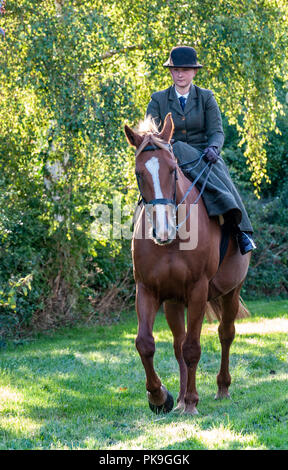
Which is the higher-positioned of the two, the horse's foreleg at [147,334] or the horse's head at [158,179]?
the horse's head at [158,179]

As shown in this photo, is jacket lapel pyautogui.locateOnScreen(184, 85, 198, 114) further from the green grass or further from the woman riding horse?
the green grass

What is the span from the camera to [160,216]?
545 centimetres

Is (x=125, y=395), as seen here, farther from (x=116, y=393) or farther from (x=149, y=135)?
(x=149, y=135)

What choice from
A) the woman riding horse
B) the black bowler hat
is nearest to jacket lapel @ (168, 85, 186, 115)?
the woman riding horse

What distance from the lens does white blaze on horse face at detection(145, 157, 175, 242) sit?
539 centimetres

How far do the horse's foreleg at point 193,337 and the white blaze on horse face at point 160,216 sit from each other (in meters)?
0.96

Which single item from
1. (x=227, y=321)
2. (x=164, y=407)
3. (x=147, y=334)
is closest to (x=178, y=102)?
(x=147, y=334)

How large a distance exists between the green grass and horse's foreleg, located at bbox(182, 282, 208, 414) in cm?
17

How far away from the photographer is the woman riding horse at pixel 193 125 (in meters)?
6.73

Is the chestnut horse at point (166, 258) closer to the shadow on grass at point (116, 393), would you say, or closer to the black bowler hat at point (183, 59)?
the shadow on grass at point (116, 393)

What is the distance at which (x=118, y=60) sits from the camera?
12555 millimetres

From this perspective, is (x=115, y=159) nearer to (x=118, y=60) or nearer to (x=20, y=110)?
(x=20, y=110)

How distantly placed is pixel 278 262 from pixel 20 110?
9293 mm

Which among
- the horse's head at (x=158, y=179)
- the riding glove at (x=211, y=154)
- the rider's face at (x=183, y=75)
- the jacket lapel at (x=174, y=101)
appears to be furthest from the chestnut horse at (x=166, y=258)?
the rider's face at (x=183, y=75)
